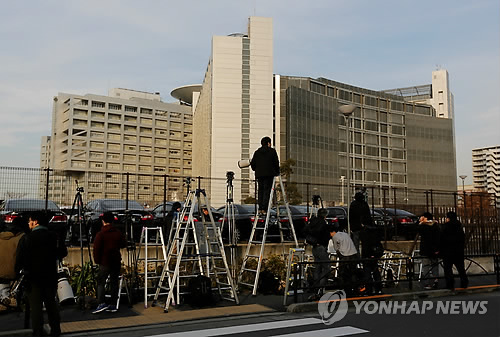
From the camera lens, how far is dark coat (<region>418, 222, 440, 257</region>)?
1273 centimetres

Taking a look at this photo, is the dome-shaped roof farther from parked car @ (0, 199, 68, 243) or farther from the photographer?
the photographer

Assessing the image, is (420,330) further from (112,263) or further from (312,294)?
(112,263)

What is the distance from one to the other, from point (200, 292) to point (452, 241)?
254 inches

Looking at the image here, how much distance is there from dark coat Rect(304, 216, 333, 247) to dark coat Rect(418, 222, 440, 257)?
317 cm

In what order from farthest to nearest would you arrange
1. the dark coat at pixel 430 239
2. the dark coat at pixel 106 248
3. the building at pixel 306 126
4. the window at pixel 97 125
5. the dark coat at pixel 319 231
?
the window at pixel 97 125 → the building at pixel 306 126 → the dark coat at pixel 430 239 → the dark coat at pixel 319 231 → the dark coat at pixel 106 248

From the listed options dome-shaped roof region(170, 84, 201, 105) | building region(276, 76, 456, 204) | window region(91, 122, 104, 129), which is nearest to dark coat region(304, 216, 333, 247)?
building region(276, 76, 456, 204)

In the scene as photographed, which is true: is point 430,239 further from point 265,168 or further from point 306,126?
point 306,126

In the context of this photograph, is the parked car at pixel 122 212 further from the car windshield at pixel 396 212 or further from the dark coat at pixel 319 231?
the car windshield at pixel 396 212

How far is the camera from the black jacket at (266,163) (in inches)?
482

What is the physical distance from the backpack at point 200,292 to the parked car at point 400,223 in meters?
11.1

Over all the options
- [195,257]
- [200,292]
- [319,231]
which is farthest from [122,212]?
[319,231]

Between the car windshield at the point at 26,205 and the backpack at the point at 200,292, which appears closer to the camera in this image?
the backpack at the point at 200,292

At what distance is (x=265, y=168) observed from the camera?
1223 centimetres

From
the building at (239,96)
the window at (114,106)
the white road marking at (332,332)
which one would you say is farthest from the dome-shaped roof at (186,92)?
the white road marking at (332,332)
